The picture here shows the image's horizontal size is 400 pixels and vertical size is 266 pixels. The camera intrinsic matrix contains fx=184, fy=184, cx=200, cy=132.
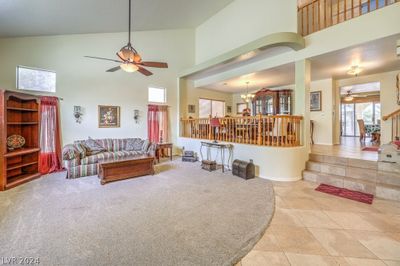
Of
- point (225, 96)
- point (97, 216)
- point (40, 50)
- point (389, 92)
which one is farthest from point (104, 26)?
point (389, 92)

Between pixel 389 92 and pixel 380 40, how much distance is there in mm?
3275

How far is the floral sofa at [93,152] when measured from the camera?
4668 millimetres

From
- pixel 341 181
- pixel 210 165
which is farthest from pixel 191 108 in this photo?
pixel 341 181

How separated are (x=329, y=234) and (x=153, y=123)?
246 inches

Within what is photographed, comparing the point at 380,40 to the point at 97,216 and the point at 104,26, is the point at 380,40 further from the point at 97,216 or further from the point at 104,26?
the point at 104,26

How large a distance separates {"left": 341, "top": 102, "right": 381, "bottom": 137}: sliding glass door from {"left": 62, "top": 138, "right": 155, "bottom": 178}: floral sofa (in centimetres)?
1314

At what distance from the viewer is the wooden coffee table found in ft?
14.1

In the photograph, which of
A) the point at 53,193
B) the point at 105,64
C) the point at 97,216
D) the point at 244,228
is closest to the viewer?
the point at 244,228

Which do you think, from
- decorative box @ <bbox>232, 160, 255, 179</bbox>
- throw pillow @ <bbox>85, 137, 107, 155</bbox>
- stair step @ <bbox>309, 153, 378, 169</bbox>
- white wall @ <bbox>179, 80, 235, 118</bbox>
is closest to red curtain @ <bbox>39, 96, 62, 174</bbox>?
throw pillow @ <bbox>85, 137, 107, 155</bbox>

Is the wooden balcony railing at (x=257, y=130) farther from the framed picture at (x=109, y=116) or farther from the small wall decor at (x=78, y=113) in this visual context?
the small wall decor at (x=78, y=113)

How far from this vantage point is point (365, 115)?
11773 mm

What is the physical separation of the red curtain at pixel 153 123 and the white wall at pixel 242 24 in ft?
9.71

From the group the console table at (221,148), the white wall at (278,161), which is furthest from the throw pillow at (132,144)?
the white wall at (278,161)

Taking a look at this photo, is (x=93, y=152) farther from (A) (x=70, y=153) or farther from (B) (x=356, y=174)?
(B) (x=356, y=174)
